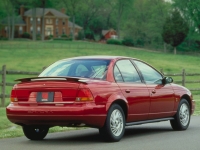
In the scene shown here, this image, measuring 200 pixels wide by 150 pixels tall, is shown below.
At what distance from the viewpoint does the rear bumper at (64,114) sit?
10.5m

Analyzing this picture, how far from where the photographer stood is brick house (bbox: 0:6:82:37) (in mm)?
141500

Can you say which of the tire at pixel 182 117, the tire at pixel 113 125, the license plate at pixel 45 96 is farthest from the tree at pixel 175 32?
the license plate at pixel 45 96

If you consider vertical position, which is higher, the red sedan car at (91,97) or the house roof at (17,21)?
the red sedan car at (91,97)

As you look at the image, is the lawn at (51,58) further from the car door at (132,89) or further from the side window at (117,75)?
the side window at (117,75)

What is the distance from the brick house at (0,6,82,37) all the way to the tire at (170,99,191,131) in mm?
127311

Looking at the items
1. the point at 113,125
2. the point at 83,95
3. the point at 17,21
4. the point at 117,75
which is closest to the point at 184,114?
the point at 117,75

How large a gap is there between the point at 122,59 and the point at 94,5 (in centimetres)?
13746

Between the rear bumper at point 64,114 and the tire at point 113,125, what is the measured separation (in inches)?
5.5

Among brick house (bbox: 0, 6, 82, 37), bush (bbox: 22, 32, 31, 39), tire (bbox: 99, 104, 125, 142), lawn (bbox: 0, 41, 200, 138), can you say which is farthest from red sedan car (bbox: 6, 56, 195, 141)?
brick house (bbox: 0, 6, 82, 37)

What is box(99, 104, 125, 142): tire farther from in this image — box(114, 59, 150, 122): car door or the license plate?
the license plate

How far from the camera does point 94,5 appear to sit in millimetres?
148625

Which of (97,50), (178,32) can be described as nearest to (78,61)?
(97,50)

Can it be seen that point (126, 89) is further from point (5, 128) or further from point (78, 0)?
point (78, 0)

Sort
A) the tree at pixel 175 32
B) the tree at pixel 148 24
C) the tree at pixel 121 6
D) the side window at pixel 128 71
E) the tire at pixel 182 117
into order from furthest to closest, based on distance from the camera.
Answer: the tree at pixel 121 6, the tree at pixel 148 24, the tree at pixel 175 32, the tire at pixel 182 117, the side window at pixel 128 71
